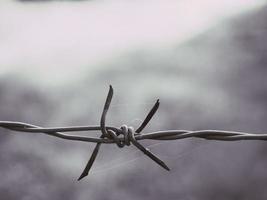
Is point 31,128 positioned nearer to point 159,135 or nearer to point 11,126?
point 11,126

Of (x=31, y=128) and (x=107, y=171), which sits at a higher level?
(x=31, y=128)

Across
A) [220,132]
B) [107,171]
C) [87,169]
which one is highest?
[220,132]

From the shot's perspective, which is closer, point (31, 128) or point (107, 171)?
point (31, 128)

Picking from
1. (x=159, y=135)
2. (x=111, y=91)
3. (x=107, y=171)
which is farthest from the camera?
(x=107, y=171)

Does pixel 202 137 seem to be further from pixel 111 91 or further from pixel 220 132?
pixel 111 91

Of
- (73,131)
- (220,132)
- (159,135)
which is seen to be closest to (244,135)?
(220,132)

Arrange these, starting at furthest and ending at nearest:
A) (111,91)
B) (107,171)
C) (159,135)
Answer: (107,171), (159,135), (111,91)

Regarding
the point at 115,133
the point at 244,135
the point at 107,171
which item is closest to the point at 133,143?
the point at 115,133

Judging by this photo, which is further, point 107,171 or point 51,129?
point 107,171

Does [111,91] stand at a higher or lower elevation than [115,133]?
higher
